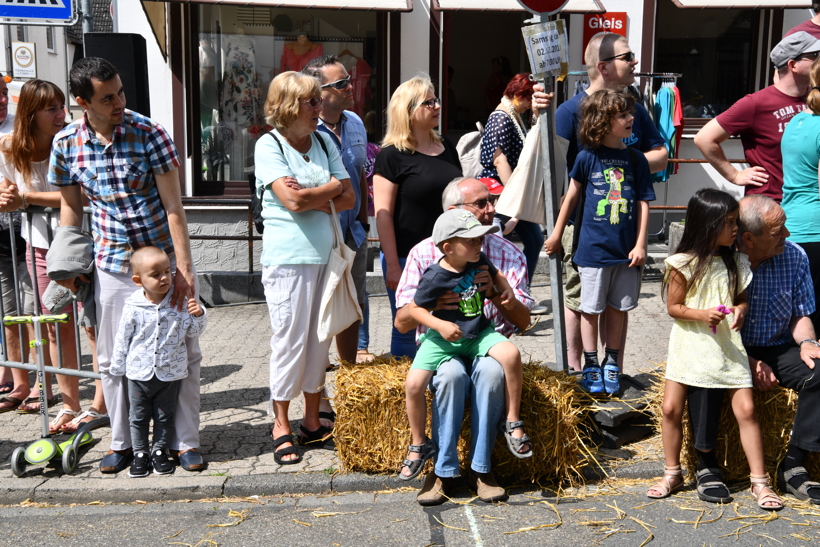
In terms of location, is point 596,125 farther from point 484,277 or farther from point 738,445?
point 738,445

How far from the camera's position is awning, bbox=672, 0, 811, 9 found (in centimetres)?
998

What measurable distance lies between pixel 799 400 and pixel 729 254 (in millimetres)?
754

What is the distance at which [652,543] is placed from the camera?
3.65 meters

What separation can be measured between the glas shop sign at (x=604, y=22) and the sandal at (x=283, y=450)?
747 cm

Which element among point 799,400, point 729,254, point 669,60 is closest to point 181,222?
point 729,254

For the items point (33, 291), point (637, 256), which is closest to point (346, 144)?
point (637, 256)

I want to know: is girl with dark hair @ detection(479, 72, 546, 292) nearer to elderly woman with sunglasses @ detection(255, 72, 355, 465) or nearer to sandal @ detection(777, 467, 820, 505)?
elderly woman with sunglasses @ detection(255, 72, 355, 465)

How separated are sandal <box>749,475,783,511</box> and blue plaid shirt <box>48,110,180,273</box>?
3158mm

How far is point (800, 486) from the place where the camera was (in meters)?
4.00

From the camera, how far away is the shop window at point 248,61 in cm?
1055

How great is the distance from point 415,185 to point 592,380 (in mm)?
1479

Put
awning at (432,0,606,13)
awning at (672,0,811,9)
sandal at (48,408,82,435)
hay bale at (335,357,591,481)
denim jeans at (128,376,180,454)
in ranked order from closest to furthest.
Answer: hay bale at (335,357,591,481) → denim jeans at (128,376,180,454) → sandal at (48,408,82,435) → awning at (432,0,606,13) → awning at (672,0,811,9)

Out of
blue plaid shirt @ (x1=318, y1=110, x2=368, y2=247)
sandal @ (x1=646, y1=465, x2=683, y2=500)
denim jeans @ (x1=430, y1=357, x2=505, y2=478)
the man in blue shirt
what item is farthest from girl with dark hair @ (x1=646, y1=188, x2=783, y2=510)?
blue plaid shirt @ (x1=318, y1=110, x2=368, y2=247)

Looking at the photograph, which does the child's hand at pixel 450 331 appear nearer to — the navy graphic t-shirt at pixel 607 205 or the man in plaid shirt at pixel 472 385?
the man in plaid shirt at pixel 472 385
